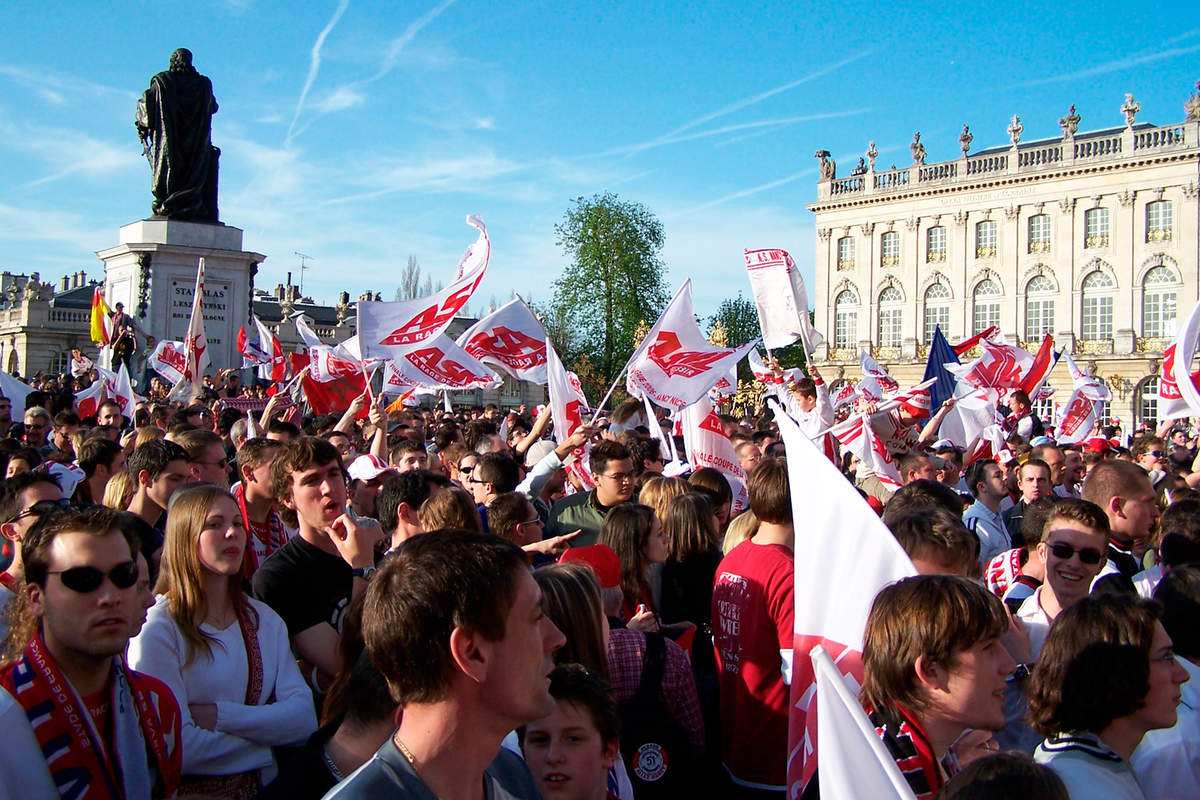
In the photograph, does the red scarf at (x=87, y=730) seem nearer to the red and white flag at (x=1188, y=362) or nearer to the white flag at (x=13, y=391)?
the red and white flag at (x=1188, y=362)

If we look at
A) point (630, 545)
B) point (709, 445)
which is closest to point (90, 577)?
point (630, 545)

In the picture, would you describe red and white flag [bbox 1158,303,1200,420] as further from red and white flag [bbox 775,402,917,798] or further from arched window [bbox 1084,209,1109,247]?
arched window [bbox 1084,209,1109,247]

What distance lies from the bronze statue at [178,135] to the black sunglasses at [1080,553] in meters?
21.0

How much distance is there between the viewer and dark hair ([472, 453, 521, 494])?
6.57 metres

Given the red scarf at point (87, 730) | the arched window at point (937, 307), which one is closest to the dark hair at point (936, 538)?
the red scarf at point (87, 730)

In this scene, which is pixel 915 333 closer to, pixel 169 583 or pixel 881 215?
pixel 881 215

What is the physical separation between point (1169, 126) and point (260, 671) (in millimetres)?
54605

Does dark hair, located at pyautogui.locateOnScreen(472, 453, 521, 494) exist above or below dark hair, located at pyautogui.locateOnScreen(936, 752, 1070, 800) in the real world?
above

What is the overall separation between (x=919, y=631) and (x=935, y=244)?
56211mm

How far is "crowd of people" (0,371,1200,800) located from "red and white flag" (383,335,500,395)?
5.41 m

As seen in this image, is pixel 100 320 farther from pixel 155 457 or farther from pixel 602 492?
pixel 602 492

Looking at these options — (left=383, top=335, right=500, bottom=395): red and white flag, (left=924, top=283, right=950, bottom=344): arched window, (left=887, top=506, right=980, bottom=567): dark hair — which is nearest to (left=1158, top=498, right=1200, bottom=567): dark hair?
(left=887, top=506, right=980, bottom=567): dark hair

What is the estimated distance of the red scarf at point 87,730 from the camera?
282cm

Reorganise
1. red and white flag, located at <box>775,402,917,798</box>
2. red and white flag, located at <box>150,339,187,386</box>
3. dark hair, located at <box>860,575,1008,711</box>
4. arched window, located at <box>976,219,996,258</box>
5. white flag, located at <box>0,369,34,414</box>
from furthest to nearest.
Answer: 1. arched window, located at <box>976,219,996,258</box>
2. red and white flag, located at <box>150,339,187,386</box>
3. white flag, located at <box>0,369,34,414</box>
4. red and white flag, located at <box>775,402,917,798</box>
5. dark hair, located at <box>860,575,1008,711</box>
